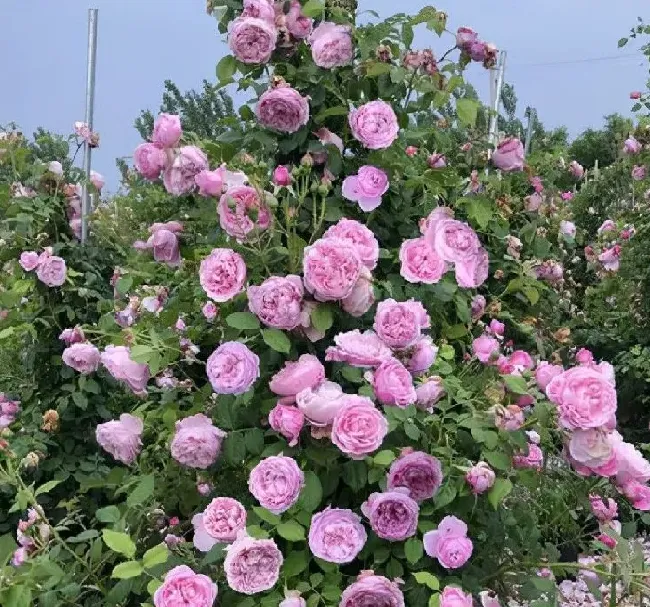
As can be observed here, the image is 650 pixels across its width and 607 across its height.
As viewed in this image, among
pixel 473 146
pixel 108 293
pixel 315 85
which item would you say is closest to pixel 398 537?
pixel 315 85

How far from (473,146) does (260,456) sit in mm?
1003

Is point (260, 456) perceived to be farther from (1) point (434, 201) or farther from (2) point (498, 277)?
(2) point (498, 277)

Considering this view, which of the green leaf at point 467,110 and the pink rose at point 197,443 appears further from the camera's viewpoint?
the green leaf at point 467,110

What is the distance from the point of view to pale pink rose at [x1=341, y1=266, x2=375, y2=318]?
132 cm

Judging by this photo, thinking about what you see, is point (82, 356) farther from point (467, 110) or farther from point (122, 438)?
point (467, 110)

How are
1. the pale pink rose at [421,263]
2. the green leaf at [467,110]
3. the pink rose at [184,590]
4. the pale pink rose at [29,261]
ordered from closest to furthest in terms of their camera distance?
the pink rose at [184,590] → the pale pink rose at [421,263] → the green leaf at [467,110] → the pale pink rose at [29,261]

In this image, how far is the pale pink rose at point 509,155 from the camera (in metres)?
1.71

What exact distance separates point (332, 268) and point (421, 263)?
0.22 metres

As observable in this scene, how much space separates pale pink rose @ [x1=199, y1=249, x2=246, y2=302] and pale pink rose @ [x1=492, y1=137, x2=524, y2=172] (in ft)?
2.32

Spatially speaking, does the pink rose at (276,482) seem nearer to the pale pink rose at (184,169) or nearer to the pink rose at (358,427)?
the pink rose at (358,427)

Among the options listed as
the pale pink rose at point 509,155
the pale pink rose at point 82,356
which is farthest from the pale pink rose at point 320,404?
the pale pink rose at point 82,356

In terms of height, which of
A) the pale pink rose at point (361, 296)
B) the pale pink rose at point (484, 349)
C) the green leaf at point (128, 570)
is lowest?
the green leaf at point (128, 570)

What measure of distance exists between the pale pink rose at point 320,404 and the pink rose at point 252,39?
64 cm

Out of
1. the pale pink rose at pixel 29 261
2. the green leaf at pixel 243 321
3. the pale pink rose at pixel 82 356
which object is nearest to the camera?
the green leaf at pixel 243 321
